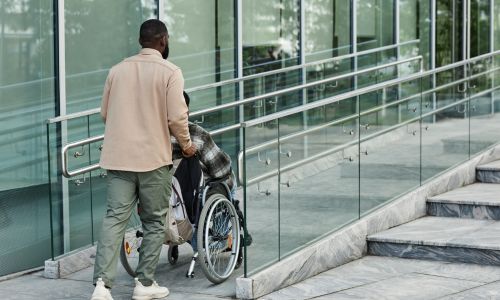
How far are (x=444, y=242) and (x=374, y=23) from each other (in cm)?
665

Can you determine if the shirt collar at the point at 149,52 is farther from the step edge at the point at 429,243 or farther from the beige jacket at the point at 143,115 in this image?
the step edge at the point at 429,243

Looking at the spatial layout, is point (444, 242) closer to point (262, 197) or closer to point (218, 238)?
point (262, 197)

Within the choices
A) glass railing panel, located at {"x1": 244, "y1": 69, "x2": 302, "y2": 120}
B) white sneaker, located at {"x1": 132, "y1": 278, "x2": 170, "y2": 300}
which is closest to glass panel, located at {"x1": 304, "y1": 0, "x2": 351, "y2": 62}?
glass railing panel, located at {"x1": 244, "y1": 69, "x2": 302, "y2": 120}

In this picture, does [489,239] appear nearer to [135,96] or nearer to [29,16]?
[135,96]

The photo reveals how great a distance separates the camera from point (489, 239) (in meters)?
7.34

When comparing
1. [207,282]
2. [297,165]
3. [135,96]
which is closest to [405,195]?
[297,165]

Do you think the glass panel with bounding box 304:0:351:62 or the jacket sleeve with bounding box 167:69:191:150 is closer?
the jacket sleeve with bounding box 167:69:191:150

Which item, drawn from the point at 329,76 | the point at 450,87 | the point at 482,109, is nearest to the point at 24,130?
the point at 450,87

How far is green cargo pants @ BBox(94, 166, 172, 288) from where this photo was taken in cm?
604

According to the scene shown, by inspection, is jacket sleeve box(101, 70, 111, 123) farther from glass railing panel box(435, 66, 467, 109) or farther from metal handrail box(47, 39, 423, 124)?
glass railing panel box(435, 66, 467, 109)

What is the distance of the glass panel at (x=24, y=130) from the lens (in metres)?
7.40

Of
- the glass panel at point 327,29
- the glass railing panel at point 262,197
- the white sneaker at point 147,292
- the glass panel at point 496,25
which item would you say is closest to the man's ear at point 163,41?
the glass railing panel at point 262,197

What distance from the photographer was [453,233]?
7.68m

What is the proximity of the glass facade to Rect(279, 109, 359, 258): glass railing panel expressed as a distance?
18mm
